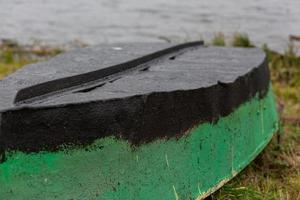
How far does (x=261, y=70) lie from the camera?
156 inches

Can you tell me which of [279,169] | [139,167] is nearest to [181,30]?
[279,169]

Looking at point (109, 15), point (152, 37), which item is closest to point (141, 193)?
point (152, 37)

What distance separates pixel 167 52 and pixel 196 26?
7125mm

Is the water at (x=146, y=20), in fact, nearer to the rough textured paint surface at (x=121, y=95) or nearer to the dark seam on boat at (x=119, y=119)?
the rough textured paint surface at (x=121, y=95)

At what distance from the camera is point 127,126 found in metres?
2.61

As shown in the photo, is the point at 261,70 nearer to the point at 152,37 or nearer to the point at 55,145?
the point at 55,145

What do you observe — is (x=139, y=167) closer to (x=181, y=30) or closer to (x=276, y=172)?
(x=276, y=172)

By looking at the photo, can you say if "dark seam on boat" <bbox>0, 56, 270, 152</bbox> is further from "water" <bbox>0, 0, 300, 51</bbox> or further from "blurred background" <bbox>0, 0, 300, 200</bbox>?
"water" <bbox>0, 0, 300, 51</bbox>

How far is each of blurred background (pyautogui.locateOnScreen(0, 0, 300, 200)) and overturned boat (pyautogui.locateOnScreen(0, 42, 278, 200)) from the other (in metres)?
0.79

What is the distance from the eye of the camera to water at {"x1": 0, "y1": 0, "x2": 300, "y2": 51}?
1036 centimetres

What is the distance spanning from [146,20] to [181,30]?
47.5 inches

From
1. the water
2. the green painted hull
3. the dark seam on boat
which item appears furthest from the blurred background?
the dark seam on boat

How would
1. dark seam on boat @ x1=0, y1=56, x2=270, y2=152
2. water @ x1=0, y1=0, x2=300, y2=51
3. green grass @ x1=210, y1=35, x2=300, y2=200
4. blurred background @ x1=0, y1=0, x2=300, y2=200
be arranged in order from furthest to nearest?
1. water @ x1=0, y1=0, x2=300, y2=51
2. blurred background @ x1=0, y1=0, x2=300, y2=200
3. green grass @ x1=210, y1=35, x2=300, y2=200
4. dark seam on boat @ x1=0, y1=56, x2=270, y2=152

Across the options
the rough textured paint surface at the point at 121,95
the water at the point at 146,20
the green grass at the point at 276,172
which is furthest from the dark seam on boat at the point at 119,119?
the water at the point at 146,20
